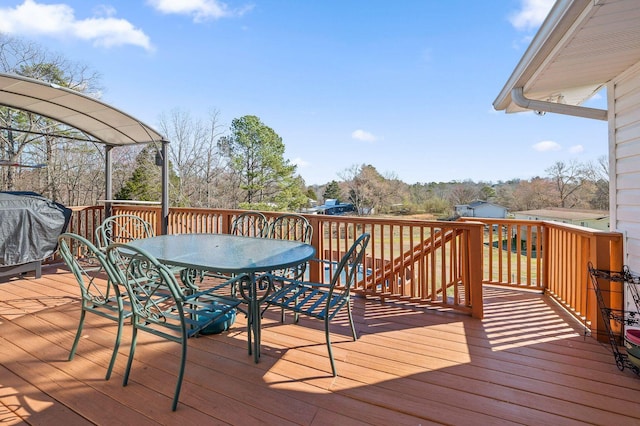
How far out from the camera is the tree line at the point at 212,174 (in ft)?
28.7

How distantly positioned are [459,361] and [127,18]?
35.2 feet

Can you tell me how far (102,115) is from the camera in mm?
4301

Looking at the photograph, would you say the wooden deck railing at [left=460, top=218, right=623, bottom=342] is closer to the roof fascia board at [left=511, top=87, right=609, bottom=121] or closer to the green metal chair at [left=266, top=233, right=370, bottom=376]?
the roof fascia board at [left=511, top=87, right=609, bottom=121]

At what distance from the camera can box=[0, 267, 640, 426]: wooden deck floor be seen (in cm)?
163

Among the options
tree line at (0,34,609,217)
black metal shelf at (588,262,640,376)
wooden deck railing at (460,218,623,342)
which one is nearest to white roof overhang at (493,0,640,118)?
wooden deck railing at (460,218,623,342)

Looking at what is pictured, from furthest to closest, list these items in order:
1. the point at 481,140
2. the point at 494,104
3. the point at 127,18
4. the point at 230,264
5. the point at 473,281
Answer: the point at 481,140
the point at 127,18
the point at 494,104
the point at 473,281
the point at 230,264

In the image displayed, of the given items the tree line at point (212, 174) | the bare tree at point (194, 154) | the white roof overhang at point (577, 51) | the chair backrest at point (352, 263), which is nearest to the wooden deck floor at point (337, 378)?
the chair backrest at point (352, 263)

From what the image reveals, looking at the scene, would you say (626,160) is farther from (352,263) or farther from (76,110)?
(76,110)

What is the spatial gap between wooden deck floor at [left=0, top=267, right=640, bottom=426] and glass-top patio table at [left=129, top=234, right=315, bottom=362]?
345mm

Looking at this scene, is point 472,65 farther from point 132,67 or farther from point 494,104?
point 132,67

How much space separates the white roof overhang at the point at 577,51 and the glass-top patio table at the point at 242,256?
2.02 m

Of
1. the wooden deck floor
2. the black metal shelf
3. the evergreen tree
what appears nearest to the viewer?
the wooden deck floor

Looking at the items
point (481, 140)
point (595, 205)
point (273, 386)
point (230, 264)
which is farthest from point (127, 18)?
point (481, 140)

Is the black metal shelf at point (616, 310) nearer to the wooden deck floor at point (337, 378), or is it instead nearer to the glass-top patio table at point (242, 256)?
the wooden deck floor at point (337, 378)
